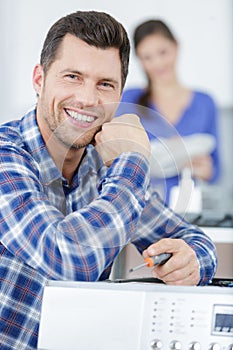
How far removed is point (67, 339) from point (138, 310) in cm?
10

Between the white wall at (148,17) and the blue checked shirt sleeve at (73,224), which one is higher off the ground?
the blue checked shirt sleeve at (73,224)

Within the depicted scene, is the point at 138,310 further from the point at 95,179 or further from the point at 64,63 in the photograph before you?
the point at 64,63

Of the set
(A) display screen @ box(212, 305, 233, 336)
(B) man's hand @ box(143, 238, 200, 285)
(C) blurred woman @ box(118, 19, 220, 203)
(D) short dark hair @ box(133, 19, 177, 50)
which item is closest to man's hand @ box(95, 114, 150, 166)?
(B) man's hand @ box(143, 238, 200, 285)

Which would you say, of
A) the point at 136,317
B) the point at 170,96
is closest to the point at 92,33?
→ the point at 136,317

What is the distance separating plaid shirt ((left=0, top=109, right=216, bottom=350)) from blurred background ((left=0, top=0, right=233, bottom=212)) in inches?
45.9

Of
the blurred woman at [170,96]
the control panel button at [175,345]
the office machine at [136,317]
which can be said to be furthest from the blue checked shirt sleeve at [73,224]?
the blurred woman at [170,96]

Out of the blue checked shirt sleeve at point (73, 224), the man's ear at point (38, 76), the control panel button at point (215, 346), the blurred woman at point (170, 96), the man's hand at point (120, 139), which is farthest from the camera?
the blurred woman at point (170, 96)

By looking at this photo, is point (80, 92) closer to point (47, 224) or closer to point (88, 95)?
point (88, 95)

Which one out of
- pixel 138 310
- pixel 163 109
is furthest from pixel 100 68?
pixel 163 109

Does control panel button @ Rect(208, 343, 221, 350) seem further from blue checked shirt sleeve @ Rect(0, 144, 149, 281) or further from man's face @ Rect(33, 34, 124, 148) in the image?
man's face @ Rect(33, 34, 124, 148)

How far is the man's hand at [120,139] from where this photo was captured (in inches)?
46.8

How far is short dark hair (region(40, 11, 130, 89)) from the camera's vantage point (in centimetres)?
131

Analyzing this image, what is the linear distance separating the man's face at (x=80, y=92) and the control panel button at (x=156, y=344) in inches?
18.8

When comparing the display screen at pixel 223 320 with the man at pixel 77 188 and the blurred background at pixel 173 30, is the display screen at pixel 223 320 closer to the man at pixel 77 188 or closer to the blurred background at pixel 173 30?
the man at pixel 77 188
